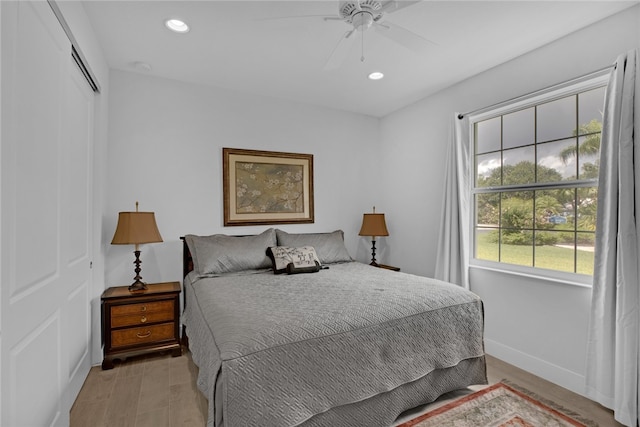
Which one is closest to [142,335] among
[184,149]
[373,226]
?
[184,149]

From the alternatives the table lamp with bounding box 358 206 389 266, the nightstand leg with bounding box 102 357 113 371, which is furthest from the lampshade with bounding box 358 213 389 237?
the nightstand leg with bounding box 102 357 113 371

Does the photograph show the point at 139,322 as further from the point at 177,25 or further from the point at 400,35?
the point at 400,35

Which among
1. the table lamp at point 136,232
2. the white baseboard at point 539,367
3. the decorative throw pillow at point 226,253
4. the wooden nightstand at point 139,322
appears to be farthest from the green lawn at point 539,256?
the table lamp at point 136,232

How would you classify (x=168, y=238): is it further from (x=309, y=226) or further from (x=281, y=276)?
(x=309, y=226)

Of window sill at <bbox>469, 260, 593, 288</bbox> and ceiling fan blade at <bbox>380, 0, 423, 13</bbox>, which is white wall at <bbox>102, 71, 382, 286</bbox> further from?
ceiling fan blade at <bbox>380, 0, 423, 13</bbox>

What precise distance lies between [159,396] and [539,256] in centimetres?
313

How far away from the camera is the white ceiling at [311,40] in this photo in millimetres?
2117

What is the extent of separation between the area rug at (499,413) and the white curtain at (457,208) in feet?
3.60

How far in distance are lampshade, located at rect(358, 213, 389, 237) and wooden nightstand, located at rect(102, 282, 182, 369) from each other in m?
2.19

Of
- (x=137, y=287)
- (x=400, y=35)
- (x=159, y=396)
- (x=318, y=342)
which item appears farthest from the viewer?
(x=137, y=287)

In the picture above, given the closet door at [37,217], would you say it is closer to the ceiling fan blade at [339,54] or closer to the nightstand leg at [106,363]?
the nightstand leg at [106,363]

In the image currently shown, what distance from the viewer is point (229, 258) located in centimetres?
300

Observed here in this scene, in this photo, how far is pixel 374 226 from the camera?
3.96 metres

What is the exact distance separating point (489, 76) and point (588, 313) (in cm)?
214
